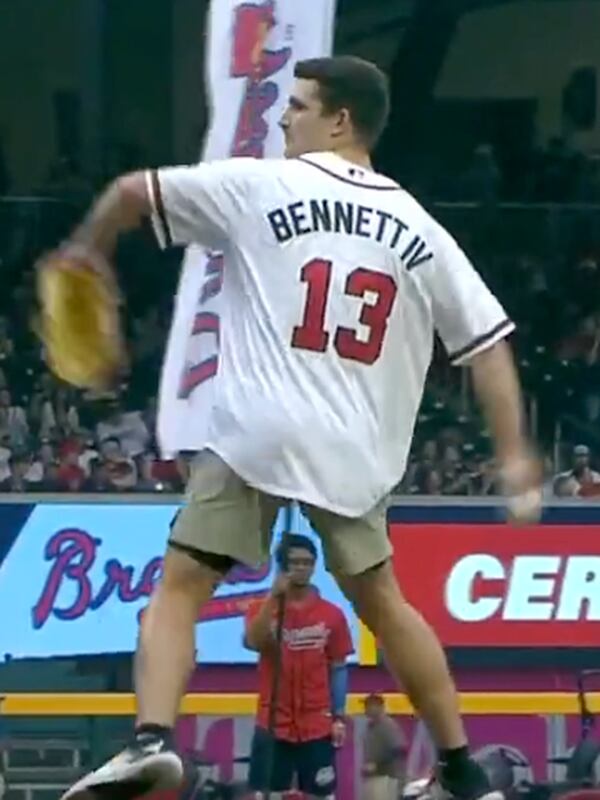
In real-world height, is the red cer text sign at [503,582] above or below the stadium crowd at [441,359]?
below

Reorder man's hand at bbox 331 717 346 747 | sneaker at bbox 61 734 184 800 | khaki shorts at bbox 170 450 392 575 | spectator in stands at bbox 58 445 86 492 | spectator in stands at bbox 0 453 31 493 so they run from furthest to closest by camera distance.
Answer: spectator in stands at bbox 58 445 86 492 → spectator in stands at bbox 0 453 31 493 → man's hand at bbox 331 717 346 747 → khaki shorts at bbox 170 450 392 575 → sneaker at bbox 61 734 184 800

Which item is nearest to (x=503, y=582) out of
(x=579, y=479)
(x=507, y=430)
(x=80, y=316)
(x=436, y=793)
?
(x=579, y=479)

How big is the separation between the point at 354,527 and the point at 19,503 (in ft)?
23.2

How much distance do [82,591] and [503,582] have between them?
2054 mm

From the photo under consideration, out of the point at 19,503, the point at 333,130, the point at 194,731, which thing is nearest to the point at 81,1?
the point at 19,503

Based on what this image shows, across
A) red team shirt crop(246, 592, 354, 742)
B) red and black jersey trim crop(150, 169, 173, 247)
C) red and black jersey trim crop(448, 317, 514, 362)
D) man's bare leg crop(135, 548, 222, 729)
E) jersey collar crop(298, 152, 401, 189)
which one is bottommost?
red team shirt crop(246, 592, 354, 742)

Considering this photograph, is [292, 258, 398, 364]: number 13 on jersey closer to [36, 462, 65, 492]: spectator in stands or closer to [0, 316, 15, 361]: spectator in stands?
→ [36, 462, 65, 492]: spectator in stands

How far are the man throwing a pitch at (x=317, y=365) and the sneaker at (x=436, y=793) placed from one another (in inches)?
0.9

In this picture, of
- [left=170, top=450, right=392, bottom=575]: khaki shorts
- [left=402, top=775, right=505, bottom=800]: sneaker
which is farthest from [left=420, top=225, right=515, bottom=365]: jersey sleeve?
[left=402, top=775, right=505, bottom=800]: sneaker

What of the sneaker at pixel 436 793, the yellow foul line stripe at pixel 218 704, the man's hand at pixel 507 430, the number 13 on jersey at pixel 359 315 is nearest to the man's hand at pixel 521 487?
the man's hand at pixel 507 430

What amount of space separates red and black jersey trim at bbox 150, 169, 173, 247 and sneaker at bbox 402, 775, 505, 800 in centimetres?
146

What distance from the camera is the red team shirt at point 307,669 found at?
10.6m

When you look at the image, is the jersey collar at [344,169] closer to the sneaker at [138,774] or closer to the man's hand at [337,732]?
the sneaker at [138,774]

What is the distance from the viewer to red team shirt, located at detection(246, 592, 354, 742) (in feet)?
34.8
